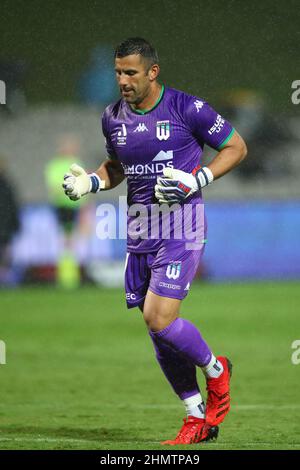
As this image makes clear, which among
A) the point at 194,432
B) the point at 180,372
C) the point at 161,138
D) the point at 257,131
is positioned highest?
the point at 257,131

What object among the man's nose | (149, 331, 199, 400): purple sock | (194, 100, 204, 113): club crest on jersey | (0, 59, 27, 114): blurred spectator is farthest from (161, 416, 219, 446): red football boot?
(0, 59, 27, 114): blurred spectator

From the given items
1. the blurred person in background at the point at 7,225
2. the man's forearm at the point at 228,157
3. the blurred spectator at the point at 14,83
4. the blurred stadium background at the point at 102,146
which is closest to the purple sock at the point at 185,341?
the man's forearm at the point at 228,157

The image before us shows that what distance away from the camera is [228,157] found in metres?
6.27

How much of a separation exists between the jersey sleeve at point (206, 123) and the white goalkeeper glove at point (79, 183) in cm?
78

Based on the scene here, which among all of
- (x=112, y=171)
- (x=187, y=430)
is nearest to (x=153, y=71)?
(x=112, y=171)

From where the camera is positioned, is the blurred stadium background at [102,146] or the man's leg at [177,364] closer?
the man's leg at [177,364]

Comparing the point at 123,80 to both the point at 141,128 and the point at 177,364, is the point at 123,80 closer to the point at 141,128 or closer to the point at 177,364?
the point at 141,128

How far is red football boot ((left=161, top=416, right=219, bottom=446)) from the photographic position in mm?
6125

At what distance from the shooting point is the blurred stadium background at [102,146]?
1264cm

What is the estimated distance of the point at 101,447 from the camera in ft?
19.5

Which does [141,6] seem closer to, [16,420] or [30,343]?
[30,343]

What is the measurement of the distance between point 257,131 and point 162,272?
12.8 meters

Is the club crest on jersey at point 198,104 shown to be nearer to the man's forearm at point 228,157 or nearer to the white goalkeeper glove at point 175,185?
the man's forearm at point 228,157

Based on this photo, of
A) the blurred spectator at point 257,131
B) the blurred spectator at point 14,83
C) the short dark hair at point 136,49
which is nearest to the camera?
the short dark hair at point 136,49
